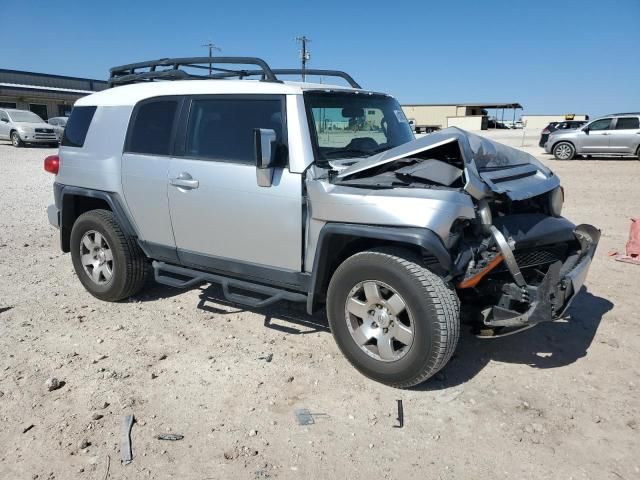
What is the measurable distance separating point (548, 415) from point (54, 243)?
6.52 metres

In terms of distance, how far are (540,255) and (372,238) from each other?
1258 millimetres

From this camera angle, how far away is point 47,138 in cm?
2405

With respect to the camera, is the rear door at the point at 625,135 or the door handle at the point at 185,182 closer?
the door handle at the point at 185,182

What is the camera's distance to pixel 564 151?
66.8ft

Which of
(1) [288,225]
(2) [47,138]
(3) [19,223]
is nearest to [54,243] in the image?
(3) [19,223]

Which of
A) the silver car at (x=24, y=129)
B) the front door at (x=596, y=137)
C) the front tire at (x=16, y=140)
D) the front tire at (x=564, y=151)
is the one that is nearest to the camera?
the front door at (x=596, y=137)

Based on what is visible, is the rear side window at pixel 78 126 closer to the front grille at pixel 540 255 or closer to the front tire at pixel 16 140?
the front grille at pixel 540 255

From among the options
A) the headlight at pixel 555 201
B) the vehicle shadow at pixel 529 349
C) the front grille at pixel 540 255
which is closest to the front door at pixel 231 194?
the vehicle shadow at pixel 529 349

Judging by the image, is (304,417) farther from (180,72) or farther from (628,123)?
(628,123)

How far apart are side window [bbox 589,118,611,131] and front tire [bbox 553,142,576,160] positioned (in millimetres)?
1002

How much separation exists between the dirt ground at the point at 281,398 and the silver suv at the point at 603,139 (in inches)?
650

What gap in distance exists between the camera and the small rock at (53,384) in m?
3.38

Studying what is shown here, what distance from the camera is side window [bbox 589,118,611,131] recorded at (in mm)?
19047

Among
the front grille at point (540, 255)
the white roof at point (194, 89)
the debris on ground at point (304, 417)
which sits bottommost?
the debris on ground at point (304, 417)
